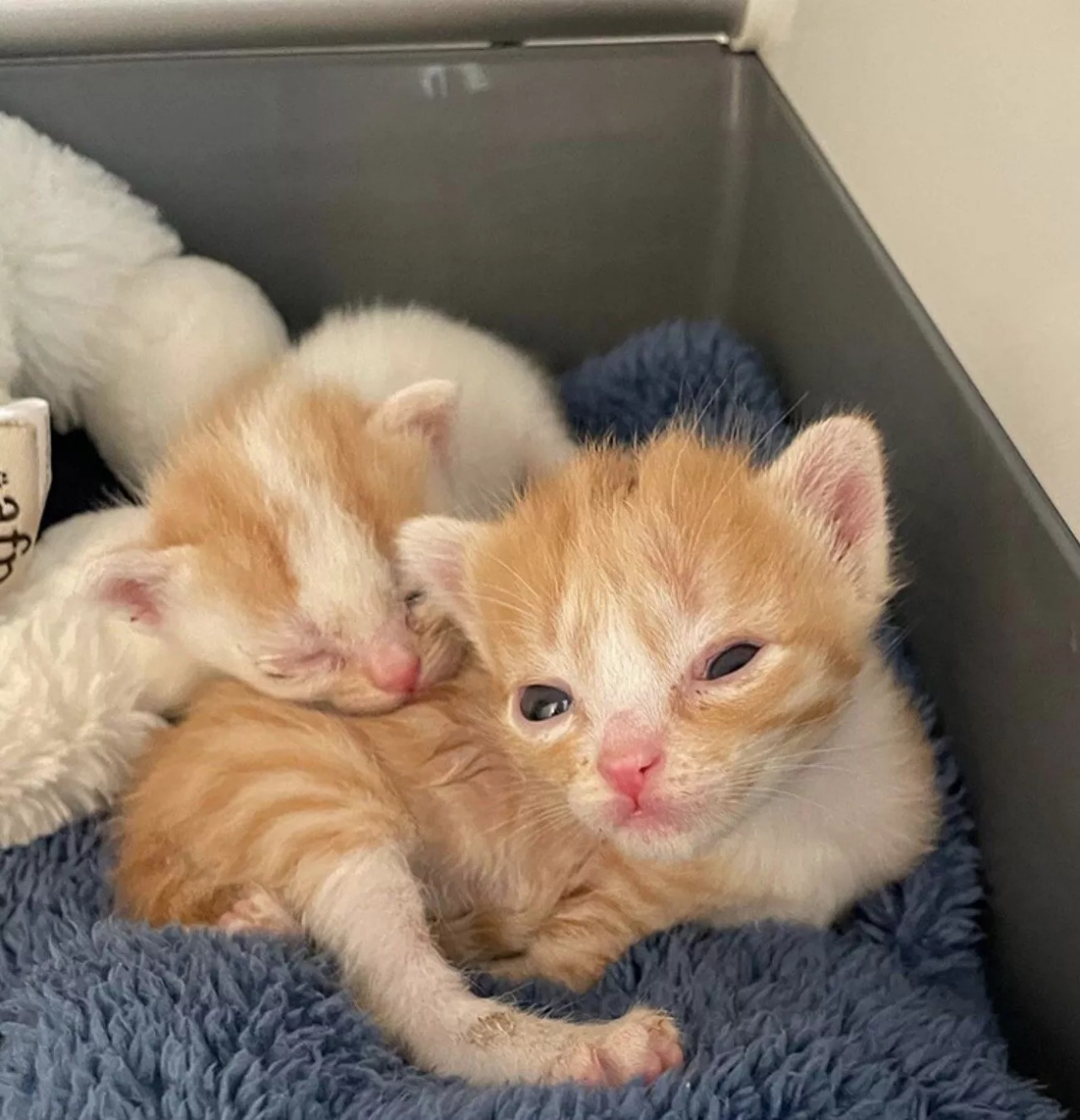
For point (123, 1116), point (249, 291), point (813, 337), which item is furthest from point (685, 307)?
point (123, 1116)

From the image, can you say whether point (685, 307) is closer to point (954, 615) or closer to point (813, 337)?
point (813, 337)

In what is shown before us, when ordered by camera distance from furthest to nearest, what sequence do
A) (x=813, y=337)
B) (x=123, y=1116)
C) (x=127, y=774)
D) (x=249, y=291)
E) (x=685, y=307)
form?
(x=685, y=307) < (x=249, y=291) < (x=813, y=337) < (x=127, y=774) < (x=123, y=1116)

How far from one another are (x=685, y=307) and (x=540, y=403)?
0.32 metres

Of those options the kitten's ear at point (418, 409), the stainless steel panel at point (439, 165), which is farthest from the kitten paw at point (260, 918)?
the stainless steel panel at point (439, 165)

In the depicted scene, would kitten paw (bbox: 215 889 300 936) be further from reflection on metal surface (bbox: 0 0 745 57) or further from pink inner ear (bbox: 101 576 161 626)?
reflection on metal surface (bbox: 0 0 745 57)

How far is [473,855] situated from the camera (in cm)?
104

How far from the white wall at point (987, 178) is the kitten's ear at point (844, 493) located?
135mm

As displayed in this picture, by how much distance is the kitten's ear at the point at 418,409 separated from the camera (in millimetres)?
1113

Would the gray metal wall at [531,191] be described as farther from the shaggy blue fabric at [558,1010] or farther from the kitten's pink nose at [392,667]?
the kitten's pink nose at [392,667]

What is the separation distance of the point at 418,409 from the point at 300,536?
17cm

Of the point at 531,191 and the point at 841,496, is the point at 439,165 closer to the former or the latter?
the point at 531,191

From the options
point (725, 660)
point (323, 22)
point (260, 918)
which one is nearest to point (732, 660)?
point (725, 660)

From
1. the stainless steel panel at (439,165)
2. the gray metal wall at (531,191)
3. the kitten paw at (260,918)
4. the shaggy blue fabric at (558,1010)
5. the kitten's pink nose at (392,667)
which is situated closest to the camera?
the shaggy blue fabric at (558,1010)

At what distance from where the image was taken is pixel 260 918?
0.92 m
